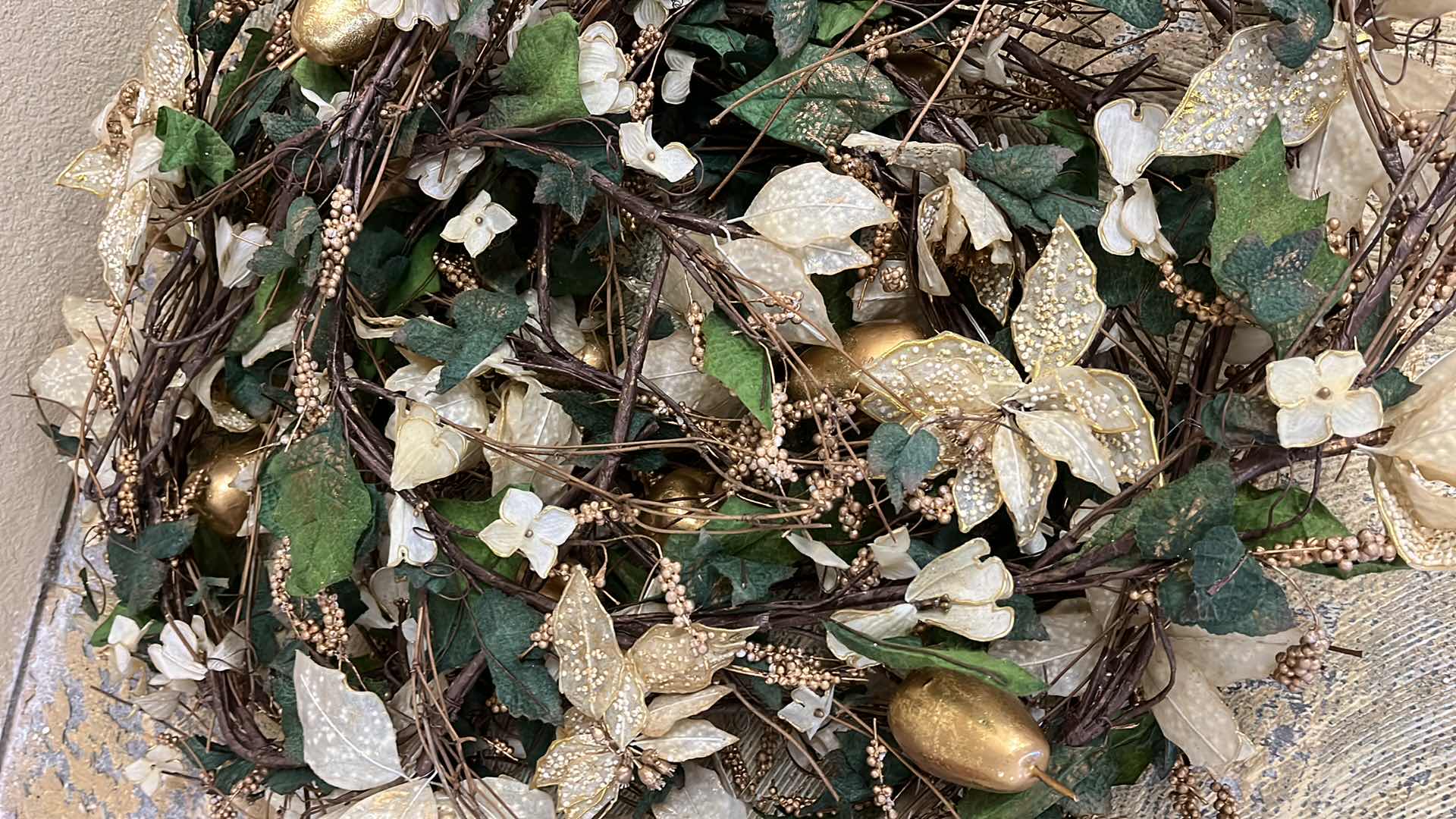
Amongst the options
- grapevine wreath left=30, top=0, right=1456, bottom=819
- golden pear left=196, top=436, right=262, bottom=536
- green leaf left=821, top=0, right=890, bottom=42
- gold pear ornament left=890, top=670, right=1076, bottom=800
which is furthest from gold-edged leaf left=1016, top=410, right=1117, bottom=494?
golden pear left=196, top=436, right=262, bottom=536

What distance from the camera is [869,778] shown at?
58 centimetres

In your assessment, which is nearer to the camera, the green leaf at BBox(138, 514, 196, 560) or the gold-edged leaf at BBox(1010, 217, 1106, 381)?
the gold-edged leaf at BBox(1010, 217, 1106, 381)

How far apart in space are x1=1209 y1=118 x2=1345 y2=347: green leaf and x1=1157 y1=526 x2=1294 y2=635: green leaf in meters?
0.11

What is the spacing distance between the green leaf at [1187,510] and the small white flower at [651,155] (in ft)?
0.85

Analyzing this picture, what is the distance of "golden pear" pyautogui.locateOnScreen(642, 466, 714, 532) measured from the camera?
0.55 metres

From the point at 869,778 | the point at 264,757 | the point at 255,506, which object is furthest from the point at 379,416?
the point at 869,778

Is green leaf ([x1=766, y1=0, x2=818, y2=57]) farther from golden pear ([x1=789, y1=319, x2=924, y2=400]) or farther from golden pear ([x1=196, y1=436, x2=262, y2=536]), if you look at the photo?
golden pear ([x1=196, y1=436, x2=262, y2=536])

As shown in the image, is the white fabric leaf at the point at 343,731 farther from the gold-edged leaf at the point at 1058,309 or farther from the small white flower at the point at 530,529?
the gold-edged leaf at the point at 1058,309

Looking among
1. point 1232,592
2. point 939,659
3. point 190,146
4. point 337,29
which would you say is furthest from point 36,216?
point 1232,592

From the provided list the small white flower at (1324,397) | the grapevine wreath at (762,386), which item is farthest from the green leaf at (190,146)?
the small white flower at (1324,397)

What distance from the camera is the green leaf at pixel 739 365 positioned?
50 cm

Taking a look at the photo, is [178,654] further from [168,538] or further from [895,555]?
[895,555]

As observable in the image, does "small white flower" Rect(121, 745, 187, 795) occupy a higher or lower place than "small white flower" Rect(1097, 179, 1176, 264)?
lower

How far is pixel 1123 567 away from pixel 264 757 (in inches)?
18.8
